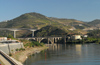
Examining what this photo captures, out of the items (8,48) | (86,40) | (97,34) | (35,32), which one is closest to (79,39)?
(86,40)

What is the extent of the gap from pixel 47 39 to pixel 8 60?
121m

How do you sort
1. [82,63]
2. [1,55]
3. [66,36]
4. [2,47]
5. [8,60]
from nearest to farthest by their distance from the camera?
[8,60]
[1,55]
[82,63]
[2,47]
[66,36]

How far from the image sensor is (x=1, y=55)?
45000mm

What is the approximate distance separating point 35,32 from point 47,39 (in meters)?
37.1

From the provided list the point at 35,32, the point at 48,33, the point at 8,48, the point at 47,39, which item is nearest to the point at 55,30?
the point at 48,33

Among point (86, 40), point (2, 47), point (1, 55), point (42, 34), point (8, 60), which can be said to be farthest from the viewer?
point (42, 34)

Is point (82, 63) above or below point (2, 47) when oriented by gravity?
below

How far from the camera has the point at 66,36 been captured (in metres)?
170

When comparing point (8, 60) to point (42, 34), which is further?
point (42, 34)

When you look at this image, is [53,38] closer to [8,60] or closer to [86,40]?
[86,40]

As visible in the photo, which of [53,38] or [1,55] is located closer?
[1,55]

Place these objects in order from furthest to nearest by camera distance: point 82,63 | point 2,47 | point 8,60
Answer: point 2,47 → point 82,63 → point 8,60

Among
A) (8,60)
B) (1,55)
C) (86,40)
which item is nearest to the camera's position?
(8,60)

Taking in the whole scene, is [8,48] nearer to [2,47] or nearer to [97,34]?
[2,47]
